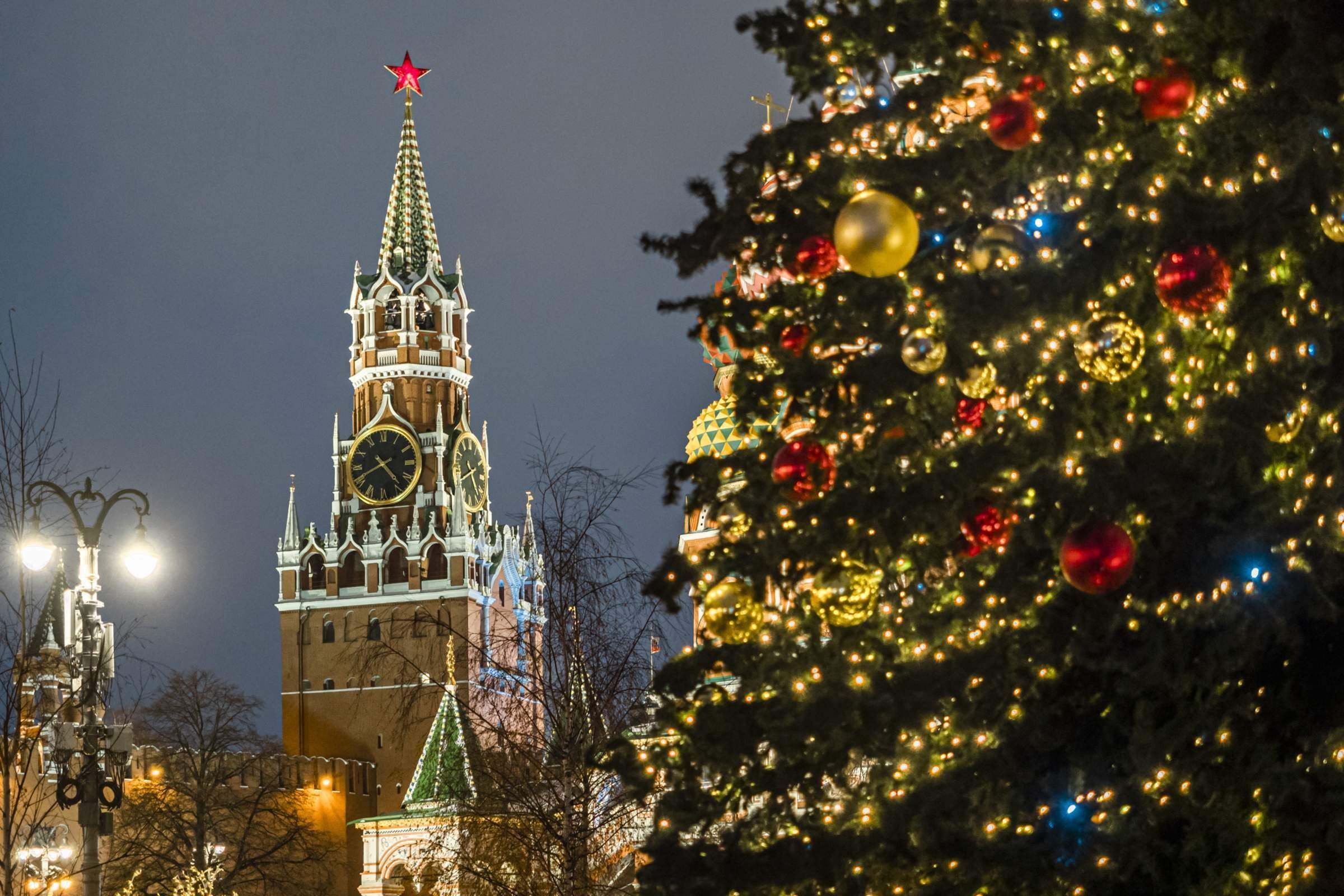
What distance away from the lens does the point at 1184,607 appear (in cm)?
641

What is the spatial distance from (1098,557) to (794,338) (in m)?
1.83

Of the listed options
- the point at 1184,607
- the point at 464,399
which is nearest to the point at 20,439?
the point at 1184,607

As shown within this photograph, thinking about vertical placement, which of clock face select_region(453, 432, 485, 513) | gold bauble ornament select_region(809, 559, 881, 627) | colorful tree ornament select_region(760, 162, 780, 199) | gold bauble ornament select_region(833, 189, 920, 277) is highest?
clock face select_region(453, 432, 485, 513)

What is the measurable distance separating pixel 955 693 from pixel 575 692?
9.30m

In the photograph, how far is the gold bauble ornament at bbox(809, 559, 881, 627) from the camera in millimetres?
7094

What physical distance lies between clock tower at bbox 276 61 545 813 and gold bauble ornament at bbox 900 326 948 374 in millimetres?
65375

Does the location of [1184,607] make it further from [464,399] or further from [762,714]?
[464,399]

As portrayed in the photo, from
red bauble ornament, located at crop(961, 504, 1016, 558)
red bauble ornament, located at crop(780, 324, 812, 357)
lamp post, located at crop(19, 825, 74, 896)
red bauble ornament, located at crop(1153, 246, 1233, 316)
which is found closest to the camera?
red bauble ornament, located at crop(1153, 246, 1233, 316)

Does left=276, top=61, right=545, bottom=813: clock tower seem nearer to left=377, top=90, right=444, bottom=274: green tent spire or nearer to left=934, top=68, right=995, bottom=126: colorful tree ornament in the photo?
left=377, top=90, right=444, bottom=274: green tent spire

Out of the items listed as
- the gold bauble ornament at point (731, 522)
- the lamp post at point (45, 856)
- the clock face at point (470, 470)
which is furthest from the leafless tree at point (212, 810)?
the gold bauble ornament at point (731, 522)

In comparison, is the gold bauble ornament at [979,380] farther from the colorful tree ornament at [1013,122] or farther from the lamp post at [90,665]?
the lamp post at [90,665]

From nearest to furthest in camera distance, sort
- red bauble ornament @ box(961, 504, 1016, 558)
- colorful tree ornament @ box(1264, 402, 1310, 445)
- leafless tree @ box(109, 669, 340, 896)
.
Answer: colorful tree ornament @ box(1264, 402, 1310, 445) → red bauble ornament @ box(961, 504, 1016, 558) → leafless tree @ box(109, 669, 340, 896)

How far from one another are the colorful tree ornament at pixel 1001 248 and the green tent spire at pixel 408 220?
78.0 meters

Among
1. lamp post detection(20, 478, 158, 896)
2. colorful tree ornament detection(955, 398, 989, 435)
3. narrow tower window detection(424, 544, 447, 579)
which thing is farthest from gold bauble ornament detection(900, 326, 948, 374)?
narrow tower window detection(424, 544, 447, 579)
